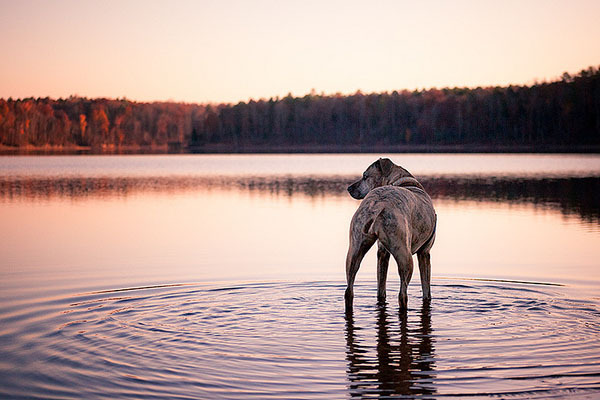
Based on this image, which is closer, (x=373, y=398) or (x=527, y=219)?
(x=373, y=398)

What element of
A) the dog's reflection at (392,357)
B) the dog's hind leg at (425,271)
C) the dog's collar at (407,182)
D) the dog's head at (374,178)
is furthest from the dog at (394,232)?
the dog's head at (374,178)

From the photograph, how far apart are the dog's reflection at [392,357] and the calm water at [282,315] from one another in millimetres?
28

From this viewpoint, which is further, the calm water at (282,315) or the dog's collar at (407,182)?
the dog's collar at (407,182)

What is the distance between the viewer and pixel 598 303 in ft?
36.0

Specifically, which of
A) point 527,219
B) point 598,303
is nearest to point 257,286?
point 598,303

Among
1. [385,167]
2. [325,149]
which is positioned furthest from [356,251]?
[325,149]

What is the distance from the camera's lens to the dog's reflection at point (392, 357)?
7254 mm

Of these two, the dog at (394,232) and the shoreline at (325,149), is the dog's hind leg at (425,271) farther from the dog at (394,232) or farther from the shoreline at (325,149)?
the shoreline at (325,149)

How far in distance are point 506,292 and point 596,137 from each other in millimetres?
134060

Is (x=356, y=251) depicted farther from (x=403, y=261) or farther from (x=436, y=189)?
(x=436, y=189)

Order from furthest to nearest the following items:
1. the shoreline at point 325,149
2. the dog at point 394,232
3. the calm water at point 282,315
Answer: the shoreline at point 325,149 → the dog at point 394,232 → the calm water at point 282,315

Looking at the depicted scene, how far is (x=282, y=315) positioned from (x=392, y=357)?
87.5 inches

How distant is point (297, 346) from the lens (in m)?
8.56

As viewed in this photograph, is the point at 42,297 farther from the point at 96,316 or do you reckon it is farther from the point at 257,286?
the point at 257,286
